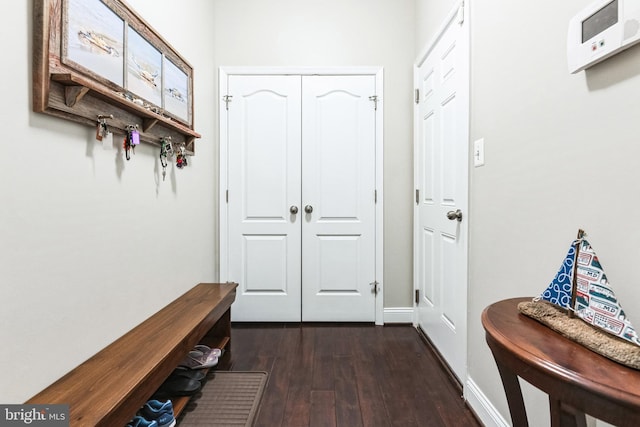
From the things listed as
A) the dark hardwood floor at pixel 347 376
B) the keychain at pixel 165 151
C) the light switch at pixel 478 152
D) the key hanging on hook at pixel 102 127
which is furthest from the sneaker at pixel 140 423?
the light switch at pixel 478 152

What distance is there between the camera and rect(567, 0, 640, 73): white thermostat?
0.75 meters

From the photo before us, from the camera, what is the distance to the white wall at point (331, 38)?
8.91ft

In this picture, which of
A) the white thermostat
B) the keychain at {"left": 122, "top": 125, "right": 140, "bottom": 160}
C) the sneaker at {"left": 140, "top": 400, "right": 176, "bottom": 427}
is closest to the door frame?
the keychain at {"left": 122, "top": 125, "right": 140, "bottom": 160}

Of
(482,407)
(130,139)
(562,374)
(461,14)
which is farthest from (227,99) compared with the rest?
(562,374)

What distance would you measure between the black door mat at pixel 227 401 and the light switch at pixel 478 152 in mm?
1560

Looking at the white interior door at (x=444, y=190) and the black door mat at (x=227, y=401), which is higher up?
the white interior door at (x=444, y=190)

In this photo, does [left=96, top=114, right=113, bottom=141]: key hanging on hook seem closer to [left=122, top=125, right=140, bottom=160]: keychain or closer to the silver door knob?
[left=122, top=125, right=140, bottom=160]: keychain

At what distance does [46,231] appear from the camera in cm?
106

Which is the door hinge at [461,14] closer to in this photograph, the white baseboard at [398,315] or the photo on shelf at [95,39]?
the photo on shelf at [95,39]

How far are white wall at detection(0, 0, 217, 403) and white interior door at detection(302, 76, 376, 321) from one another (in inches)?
43.1

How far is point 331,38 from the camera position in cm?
272

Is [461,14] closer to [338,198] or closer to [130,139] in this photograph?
A: [338,198]

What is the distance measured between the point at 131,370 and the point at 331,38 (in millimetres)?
2586

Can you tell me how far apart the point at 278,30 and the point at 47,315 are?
248cm
